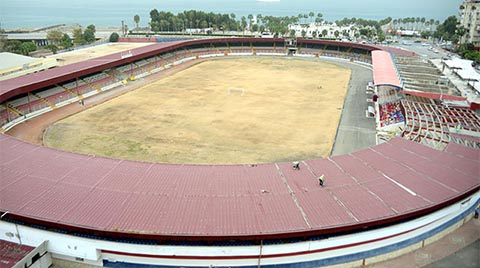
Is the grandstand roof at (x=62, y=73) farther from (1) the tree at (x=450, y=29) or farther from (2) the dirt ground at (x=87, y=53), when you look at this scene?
(1) the tree at (x=450, y=29)

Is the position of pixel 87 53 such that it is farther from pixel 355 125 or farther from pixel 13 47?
pixel 355 125

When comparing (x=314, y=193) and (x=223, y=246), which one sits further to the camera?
(x=314, y=193)

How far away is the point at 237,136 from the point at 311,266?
1820cm

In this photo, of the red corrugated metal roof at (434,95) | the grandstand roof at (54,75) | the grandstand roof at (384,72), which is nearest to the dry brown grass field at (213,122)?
the grandstand roof at (384,72)

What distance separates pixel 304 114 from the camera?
3981 cm

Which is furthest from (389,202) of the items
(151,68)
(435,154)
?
(151,68)

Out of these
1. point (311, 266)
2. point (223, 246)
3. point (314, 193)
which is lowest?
point (311, 266)

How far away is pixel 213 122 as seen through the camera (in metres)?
37.0

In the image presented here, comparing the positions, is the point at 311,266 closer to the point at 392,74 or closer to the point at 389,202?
the point at 389,202

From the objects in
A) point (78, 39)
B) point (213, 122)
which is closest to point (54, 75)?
point (213, 122)

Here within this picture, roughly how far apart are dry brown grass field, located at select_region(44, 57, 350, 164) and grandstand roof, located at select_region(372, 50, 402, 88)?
5149 mm

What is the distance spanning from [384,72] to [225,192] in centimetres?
3447

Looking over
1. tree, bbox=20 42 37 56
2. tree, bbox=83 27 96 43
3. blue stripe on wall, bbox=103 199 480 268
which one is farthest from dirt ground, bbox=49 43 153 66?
blue stripe on wall, bbox=103 199 480 268

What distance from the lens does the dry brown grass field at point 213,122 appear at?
98.1 feet
